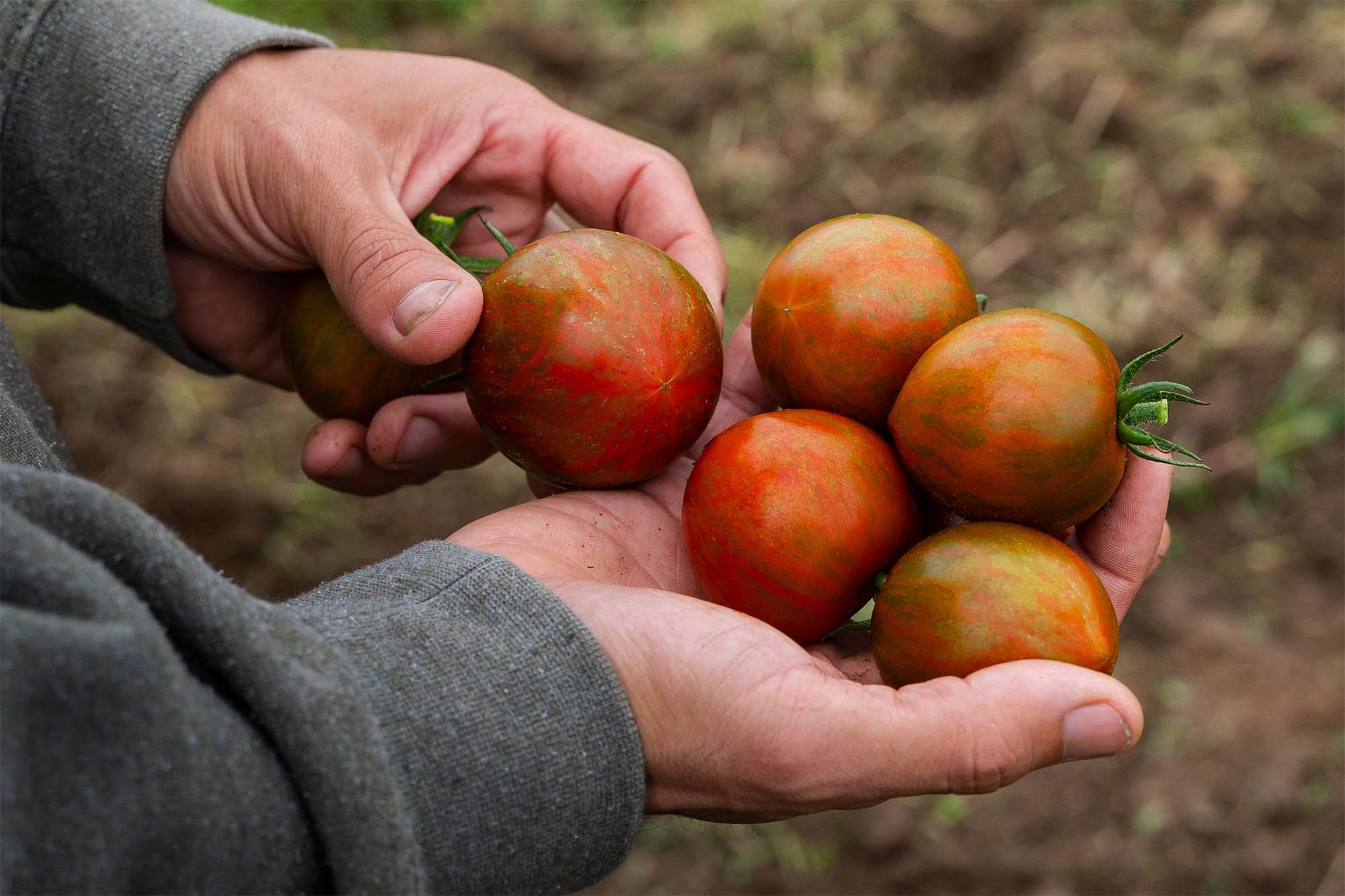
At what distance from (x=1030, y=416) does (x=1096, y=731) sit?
0.55 meters

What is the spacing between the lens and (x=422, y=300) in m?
2.09

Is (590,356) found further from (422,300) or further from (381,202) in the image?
(381,202)

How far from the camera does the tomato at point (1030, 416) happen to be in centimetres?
193

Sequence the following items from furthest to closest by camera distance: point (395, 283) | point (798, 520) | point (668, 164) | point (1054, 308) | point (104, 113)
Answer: point (1054, 308), point (668, 164), point (104, 113), point (395, 283), point (798, 520)

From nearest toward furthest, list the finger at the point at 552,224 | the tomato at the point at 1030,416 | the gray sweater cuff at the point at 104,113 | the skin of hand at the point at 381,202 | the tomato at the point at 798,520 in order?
the tomato at the point at 1030,416
the tomato at the point at 798,520
the skin of hand at the point at 381,202
the gray sweater cuff at the point at 104,113
the finger at the point at 552,224

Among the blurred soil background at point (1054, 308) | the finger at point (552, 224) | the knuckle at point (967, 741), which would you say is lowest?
the blurred soil background at point (1054, 308)

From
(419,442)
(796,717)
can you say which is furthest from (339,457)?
(796,717)

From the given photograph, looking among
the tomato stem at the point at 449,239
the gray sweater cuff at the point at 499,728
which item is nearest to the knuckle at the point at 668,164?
the tomato stem at the point at 449,239

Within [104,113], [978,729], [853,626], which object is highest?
[104,113]

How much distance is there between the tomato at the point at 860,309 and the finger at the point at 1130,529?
1.48ft

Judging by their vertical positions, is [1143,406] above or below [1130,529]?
above

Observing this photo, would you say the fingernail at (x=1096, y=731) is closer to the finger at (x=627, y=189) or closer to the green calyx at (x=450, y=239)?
the finger at (x=627, y=189)

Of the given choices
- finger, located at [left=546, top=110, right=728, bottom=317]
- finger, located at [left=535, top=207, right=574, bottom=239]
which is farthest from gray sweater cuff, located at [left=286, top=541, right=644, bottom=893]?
finger, located at [left=535, top=207, right=574, bottom=239]

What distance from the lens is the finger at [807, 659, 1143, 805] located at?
65.2 inches
